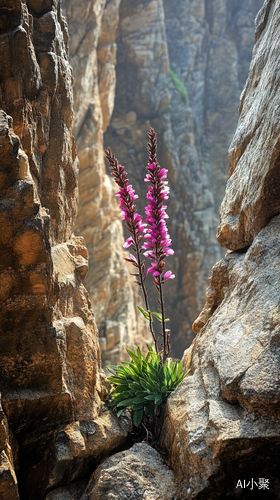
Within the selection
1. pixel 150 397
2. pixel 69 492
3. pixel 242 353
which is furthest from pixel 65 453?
pixel 242 353

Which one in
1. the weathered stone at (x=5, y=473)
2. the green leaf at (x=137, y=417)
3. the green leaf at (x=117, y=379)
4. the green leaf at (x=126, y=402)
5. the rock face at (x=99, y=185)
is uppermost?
the rock face at (x=99, y=185)

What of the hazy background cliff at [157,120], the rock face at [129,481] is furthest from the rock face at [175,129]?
the rock face at [129,481]

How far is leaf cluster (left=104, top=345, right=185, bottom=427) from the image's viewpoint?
3.27 metres

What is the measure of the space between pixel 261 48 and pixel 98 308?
41.8 ft

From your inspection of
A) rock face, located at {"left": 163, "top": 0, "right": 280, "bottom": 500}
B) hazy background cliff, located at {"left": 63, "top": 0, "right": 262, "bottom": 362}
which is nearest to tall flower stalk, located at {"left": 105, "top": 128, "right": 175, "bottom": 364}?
rock face, located at {"left": 163, "top": 0, "right": 280, "bottom": 500}

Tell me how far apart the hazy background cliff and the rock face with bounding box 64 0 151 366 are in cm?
4

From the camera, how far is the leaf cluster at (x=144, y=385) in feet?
10.7

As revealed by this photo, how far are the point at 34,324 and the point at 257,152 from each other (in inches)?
92.1

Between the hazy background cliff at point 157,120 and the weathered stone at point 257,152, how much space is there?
36.5 feet

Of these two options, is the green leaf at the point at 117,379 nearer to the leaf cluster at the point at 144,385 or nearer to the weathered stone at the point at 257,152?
the leaf cluster at the point at 144,385

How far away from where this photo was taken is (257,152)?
326 centimetres

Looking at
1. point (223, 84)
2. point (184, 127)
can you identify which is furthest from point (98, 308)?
point (223, 84)

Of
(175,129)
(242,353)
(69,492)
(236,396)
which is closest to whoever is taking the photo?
(236,396)

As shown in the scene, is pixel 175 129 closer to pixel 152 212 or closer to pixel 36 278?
Result: pixel 152 212
